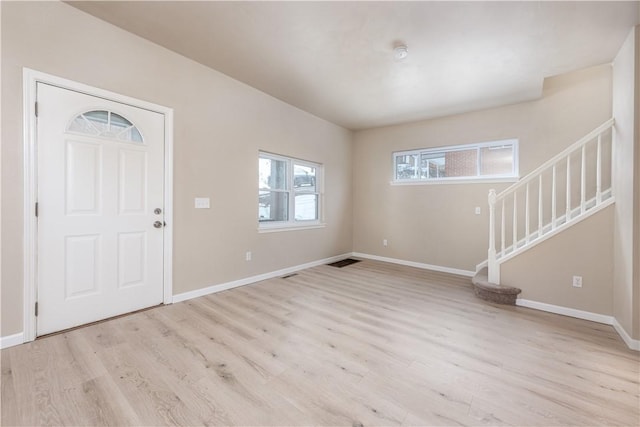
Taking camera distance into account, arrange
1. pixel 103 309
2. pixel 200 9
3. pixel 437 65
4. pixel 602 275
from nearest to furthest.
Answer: pixel 200 9 → pixel 103 309 → pixel 602 275 → pixel 437 65

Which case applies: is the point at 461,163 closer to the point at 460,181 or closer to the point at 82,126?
the point at 460,181

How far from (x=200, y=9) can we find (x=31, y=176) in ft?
6.31

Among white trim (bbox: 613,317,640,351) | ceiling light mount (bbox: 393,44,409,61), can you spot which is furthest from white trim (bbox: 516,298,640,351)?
ceiling light mount (bbox: 393,44,409,61)

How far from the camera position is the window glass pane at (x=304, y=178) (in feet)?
15.2

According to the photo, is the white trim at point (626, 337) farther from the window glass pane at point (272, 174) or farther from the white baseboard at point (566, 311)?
the window glass pane at point (272, 174)

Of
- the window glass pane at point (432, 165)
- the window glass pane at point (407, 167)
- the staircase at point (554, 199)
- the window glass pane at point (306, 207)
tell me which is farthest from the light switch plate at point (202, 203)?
the window glass pane at point (432, 165)

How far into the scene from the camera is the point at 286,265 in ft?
14.2

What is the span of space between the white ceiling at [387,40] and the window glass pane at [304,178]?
141 centimetres

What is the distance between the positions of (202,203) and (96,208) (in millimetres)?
999

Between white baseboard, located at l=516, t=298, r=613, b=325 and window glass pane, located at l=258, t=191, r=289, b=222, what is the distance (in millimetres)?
3422

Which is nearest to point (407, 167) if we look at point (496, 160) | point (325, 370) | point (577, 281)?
point (496, 160)

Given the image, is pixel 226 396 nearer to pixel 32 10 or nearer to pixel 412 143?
pixel 32 10

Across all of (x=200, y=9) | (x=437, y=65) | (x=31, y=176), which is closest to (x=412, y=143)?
(x=437, y=65)

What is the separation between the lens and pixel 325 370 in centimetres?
179
